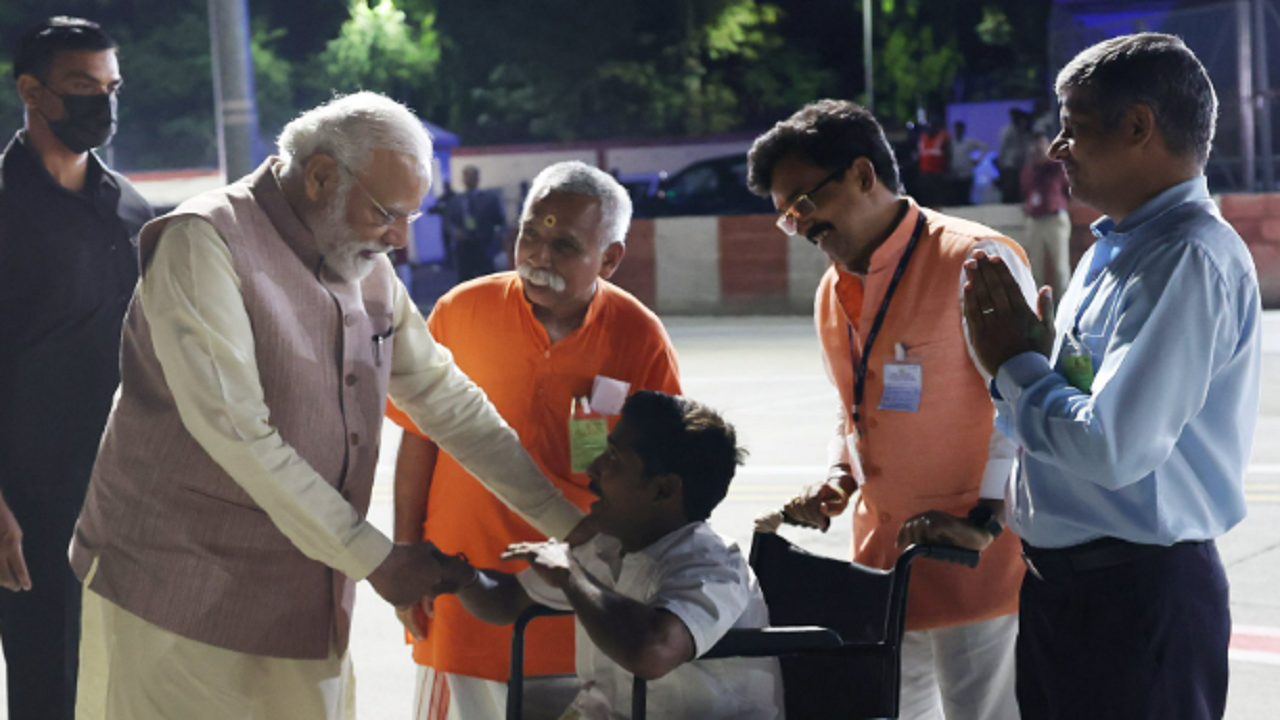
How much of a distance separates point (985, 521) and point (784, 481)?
5.15 meters

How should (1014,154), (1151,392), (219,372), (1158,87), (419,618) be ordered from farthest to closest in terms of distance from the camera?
(1014,154) < (419,618) < (219,372) < (1158,87) < (1151,392)

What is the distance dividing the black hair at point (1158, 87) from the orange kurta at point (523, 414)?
4.28ft

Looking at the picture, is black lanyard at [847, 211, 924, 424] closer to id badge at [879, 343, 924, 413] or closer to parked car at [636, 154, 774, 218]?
id badge at [879, 343, 924, 413]

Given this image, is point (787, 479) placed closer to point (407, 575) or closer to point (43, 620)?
point (43, 620)

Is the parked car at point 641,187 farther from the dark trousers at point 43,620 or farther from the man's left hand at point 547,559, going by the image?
the man's left hand at point 547,559

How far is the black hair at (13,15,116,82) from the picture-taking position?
13.8 feet

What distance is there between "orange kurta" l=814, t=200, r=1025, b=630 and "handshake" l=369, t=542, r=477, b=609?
0.99m

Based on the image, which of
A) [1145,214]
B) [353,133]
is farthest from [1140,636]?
[353,133]

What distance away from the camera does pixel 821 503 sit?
3.62 metres

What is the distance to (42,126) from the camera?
417 centimetres

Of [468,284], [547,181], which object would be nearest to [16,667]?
[468,284]

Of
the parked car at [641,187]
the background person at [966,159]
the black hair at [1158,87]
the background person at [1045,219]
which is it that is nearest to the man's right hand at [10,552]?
the black hair at [1158,87]

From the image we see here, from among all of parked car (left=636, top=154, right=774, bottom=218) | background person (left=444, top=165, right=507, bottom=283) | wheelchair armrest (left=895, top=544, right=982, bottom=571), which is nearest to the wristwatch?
wheelchair armrest (left=895, top=544, right=982, bottom=571)

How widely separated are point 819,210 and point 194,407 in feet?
4.62
